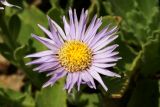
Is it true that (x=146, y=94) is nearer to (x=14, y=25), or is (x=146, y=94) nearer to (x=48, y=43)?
(x=48, y=43)

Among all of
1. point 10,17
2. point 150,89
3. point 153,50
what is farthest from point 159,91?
point 10,17

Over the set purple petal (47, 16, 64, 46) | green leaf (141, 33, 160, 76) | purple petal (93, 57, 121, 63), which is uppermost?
purple petal (47, 16, 64, 46)

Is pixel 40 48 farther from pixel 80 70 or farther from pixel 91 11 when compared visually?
pixel 80 70

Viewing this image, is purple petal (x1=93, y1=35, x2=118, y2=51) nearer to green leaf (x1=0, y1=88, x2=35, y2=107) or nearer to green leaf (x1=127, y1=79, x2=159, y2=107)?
green leaf (x1=127, y1=79, x2=159, y2=107)

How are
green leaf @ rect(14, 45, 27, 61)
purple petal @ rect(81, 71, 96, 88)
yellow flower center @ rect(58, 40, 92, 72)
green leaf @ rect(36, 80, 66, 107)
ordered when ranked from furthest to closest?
green leaf @ rect(36, 80, 66, 107) < green leaf @ rect(14, 45, 27, 61) < yellow flower center @ rect(58, 40, 92, 72) < purple petal @ rect(81, 71, 96, 88)

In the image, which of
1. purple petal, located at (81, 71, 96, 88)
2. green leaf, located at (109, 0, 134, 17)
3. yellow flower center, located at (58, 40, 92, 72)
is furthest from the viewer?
green leaf, located at (109, 0, 134, 17)

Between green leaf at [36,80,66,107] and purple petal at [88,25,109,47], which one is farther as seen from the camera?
green leaf at [36,80,66,107]

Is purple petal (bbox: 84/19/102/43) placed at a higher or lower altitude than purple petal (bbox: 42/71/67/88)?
higher

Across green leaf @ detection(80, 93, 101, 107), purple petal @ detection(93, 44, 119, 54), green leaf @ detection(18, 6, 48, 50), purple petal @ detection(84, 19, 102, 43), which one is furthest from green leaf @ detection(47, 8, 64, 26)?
green leaf @ detection(80, 93, 101, 107)
